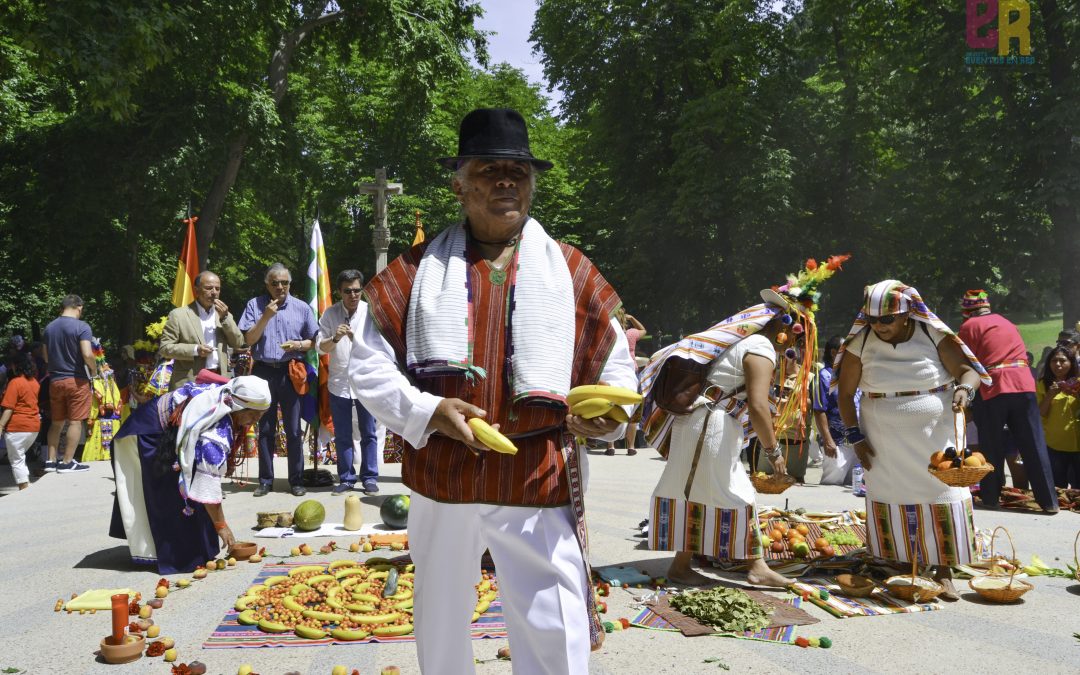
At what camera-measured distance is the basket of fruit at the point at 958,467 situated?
15.7 feet

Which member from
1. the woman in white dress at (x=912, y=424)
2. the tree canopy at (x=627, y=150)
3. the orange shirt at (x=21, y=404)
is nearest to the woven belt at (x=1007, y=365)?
the woman in white dress at (x=912, y=424)

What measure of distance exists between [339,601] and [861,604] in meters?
2.95

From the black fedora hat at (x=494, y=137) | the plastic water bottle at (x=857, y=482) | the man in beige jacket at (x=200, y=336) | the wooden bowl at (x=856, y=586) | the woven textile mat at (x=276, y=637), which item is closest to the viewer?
the black fedora hat at (x=494, y=137)

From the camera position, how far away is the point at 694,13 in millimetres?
22984

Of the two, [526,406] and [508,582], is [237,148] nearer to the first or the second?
[526,406]

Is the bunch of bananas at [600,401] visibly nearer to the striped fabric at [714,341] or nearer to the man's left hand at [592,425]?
the man's left hand at [592,425]

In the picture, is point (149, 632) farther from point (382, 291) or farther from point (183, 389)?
point (382, 291)

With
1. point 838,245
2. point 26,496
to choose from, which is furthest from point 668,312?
point 26,496

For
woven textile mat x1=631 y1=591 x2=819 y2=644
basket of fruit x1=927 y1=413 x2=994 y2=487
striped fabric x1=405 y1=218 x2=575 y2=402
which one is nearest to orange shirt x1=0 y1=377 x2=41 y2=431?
woven textile mat x1=631 y1=591 x2=819 y2=644

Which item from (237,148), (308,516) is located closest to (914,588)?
(308,516)

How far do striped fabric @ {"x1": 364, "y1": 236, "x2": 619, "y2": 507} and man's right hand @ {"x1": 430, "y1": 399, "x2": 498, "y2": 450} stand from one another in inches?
4.7

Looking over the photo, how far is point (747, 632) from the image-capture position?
4.47m

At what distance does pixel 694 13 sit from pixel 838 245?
7.22 metres

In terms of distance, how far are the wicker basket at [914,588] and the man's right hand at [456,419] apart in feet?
11.1
